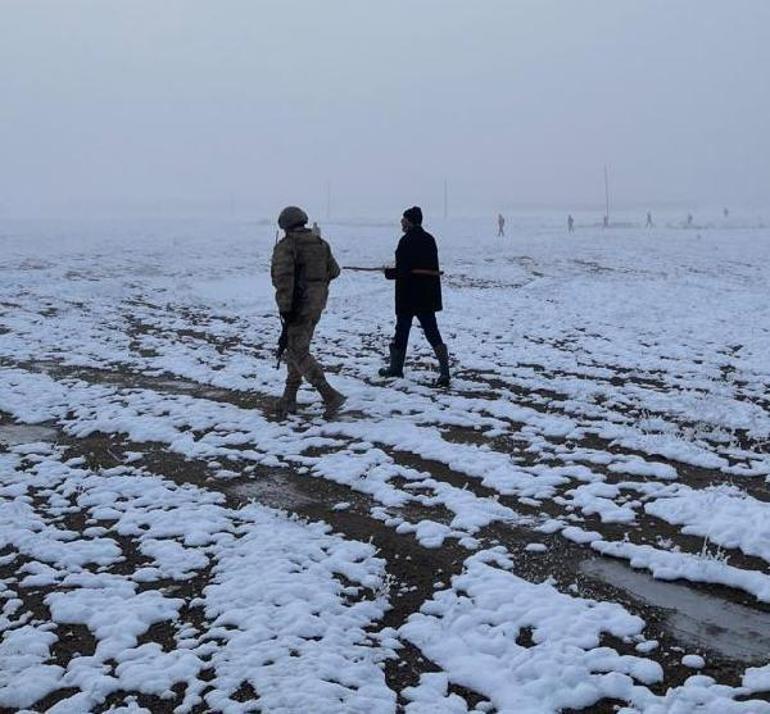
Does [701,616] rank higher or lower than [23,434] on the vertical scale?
lower

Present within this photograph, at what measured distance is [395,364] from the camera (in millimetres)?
11508

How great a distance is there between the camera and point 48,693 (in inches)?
164

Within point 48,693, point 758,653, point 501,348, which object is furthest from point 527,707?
point 501,348

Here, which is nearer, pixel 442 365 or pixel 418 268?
pixel 418 268

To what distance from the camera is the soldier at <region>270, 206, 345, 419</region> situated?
8.95 m

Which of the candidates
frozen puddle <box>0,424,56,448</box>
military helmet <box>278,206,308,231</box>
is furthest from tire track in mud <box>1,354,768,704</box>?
military helmet <box>278,206,308,231</box>

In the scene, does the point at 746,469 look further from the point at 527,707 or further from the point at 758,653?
the point at 527,707

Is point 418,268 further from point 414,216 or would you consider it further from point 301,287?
point 301,287

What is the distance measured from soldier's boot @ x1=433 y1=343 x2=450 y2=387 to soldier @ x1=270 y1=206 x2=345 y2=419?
77.1 inches

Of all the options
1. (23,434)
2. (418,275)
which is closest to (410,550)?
(418,275)

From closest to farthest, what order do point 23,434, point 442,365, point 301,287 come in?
1. point 23,434
2. point 301,287
3. point 442,365

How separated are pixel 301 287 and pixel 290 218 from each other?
2.78 feet

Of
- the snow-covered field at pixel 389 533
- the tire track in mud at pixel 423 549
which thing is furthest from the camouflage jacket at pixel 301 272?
the tire track in mud at pixel 423 549

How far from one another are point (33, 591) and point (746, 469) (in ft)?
20.9
